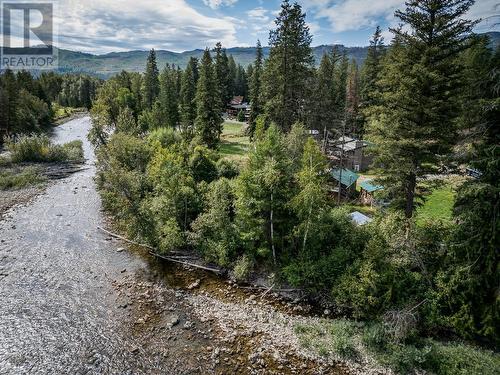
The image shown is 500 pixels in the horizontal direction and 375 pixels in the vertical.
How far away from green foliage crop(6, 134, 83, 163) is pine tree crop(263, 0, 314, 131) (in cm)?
3651

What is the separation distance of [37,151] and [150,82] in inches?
1037

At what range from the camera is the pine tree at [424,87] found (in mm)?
16562

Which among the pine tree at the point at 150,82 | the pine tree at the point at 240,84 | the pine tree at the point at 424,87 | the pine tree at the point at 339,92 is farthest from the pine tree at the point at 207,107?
the pine tree at the point at 240,84

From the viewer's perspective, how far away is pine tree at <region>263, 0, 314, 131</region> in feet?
100

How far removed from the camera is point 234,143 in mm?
54375

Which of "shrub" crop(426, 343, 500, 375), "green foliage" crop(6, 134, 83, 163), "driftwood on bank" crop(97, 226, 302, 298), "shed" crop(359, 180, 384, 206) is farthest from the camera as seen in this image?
"green foliage" crop(6, 134, 83, 163)

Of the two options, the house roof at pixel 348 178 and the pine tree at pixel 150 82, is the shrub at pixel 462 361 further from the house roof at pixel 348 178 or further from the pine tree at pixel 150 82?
the pine tree at pixel 150 82

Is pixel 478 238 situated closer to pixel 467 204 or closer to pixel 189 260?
pixel 467 204

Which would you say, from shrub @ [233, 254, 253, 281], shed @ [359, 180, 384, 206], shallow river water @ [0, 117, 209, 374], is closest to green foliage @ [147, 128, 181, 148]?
shallow river water @ [0, 117, 209, 374]

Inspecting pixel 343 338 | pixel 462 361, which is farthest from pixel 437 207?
pixel 343 338

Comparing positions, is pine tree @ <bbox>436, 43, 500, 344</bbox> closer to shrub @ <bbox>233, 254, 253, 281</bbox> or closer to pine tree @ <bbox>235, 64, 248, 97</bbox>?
shrub @ <bbox>233, 254, 253, 281</bbox>

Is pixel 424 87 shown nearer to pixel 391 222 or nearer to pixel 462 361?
pixel 391 222

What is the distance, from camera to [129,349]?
16.0 meters

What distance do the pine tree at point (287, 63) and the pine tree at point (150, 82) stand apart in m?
39.8
